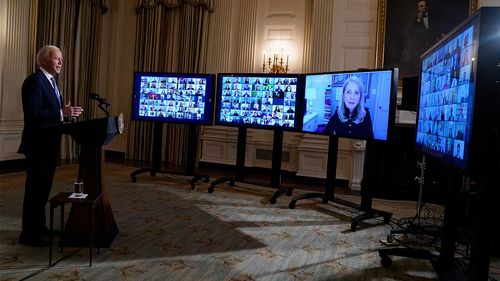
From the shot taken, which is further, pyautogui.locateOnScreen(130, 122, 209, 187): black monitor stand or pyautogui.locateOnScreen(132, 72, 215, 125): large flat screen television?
pyautogui.locateOnScreen(130, 122, 209, 187): black monitor stand

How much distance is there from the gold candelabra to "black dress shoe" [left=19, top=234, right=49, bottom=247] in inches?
184

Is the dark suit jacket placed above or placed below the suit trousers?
above

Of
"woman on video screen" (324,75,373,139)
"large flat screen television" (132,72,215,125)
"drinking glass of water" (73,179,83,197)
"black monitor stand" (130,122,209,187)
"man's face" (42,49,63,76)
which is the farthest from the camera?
"black monitor stand" (130,122,209,187)

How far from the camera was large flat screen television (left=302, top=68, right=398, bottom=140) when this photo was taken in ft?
13.0

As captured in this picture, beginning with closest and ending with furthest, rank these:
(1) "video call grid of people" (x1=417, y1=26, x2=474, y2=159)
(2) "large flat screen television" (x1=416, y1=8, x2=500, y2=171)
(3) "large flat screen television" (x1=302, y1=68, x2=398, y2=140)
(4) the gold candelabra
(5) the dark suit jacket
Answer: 1. (2) "large flat screen television" (x1=416, y1=8, x2=500, y2=171)
2. (1) "video call grid of people" (x1=417, y1=26, x2=474, y2=159)
3. (5) the dark suit jacket
4. (3) "large flat screen television" (x1=302, y1=68, x2=398, y2=140)
5. (4) the gold candelabra

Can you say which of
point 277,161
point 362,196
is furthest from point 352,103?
point 277,161

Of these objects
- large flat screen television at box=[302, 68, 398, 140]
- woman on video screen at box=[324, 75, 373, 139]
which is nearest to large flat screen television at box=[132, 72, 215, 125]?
large flat screen television at box=[302, 68, 398, 140]

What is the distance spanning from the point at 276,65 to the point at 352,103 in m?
2.82

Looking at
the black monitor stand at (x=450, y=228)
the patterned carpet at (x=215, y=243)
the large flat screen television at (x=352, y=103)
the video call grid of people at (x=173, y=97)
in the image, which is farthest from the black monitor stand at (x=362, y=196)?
the video call grid of people at (x=173, y=97)

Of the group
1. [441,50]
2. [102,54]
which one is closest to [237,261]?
[441,50]

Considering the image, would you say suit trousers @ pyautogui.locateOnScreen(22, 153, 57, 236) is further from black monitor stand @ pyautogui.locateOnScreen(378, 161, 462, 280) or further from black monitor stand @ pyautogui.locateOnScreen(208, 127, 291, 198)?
black monitor stand @ pyautogui.locateOnScreen(378, 161, 462, 280)

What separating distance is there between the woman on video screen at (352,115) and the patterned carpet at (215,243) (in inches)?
35.9

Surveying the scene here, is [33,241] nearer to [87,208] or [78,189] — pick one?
[87,208]

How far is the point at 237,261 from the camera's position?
2.97 metres
